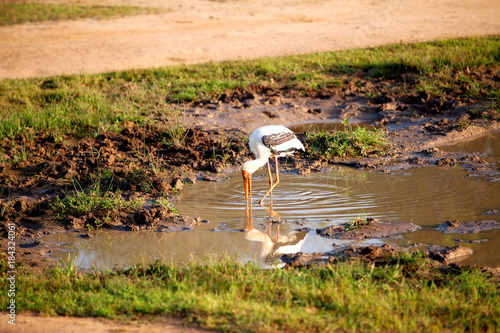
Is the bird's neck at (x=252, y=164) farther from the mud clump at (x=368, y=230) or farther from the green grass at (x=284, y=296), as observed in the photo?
the green grass at (x=284, y=296)

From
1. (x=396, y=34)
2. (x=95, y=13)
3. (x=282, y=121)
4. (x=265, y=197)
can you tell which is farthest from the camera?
(x=95, y=13)

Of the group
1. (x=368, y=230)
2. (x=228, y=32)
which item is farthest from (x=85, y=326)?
(x=228, y=32)

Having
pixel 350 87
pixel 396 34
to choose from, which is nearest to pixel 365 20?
pixel 396 34

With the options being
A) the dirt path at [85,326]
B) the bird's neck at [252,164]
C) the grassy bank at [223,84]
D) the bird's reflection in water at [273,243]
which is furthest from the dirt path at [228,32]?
the dirt path at [85,326]

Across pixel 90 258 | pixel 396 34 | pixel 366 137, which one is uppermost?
pixel 396 34

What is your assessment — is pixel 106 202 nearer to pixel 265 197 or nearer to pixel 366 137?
pixel 265 197

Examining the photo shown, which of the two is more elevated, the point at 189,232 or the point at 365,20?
the point at 365,20

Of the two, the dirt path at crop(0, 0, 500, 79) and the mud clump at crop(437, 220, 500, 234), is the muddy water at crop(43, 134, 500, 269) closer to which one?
the mud clump at crop(437, 220, 500, 234)

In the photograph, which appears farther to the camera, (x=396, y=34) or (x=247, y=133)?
(x=396, y=34)

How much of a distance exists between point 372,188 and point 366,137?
149 cm

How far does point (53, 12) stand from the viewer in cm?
1973

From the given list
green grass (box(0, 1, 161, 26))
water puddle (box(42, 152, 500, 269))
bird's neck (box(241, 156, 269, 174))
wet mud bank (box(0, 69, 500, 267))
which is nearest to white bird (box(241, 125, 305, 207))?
bird's neck (box(241, 156, 269, 174))

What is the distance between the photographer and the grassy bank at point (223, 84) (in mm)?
8969

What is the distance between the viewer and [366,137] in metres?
7.97
